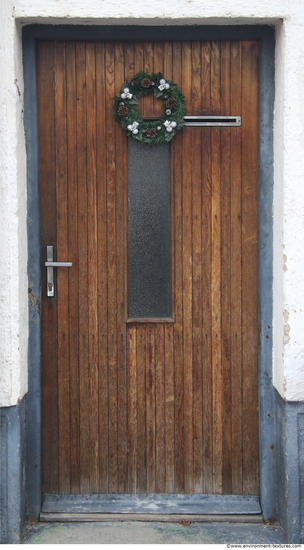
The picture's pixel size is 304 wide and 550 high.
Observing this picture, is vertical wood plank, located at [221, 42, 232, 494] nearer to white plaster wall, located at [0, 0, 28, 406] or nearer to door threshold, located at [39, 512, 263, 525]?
door threshold, located at [39, 512, 263, 525]

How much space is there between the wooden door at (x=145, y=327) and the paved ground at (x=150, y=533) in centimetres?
18

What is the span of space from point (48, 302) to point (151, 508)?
4.35ft

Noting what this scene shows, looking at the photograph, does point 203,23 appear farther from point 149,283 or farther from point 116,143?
point 149,283

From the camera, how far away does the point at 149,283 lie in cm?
237

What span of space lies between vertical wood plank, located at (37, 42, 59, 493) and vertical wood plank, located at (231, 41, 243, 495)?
1040mm

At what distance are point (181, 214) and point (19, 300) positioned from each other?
102cm

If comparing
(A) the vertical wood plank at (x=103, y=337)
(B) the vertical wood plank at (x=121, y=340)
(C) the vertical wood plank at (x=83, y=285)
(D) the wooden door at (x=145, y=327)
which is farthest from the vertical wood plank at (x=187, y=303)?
(C) the vertical wood plank at (x=83, y=285)

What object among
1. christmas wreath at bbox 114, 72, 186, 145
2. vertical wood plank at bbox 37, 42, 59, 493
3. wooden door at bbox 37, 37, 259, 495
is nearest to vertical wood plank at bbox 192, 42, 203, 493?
wooden door at bbox 37, 37, 259, 495

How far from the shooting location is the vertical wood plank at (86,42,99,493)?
2.34 m

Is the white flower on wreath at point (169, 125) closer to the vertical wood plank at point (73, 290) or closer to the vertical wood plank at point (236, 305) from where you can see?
the vertical wood plank at point (236, 305)

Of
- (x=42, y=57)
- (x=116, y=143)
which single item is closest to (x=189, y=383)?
(x=116, y=143)

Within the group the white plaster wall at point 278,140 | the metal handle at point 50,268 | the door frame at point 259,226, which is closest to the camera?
the white plaster wall at point 278,140

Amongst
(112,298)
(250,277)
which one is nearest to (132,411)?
(112,298)

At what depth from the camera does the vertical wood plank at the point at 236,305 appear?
7.70 ft
